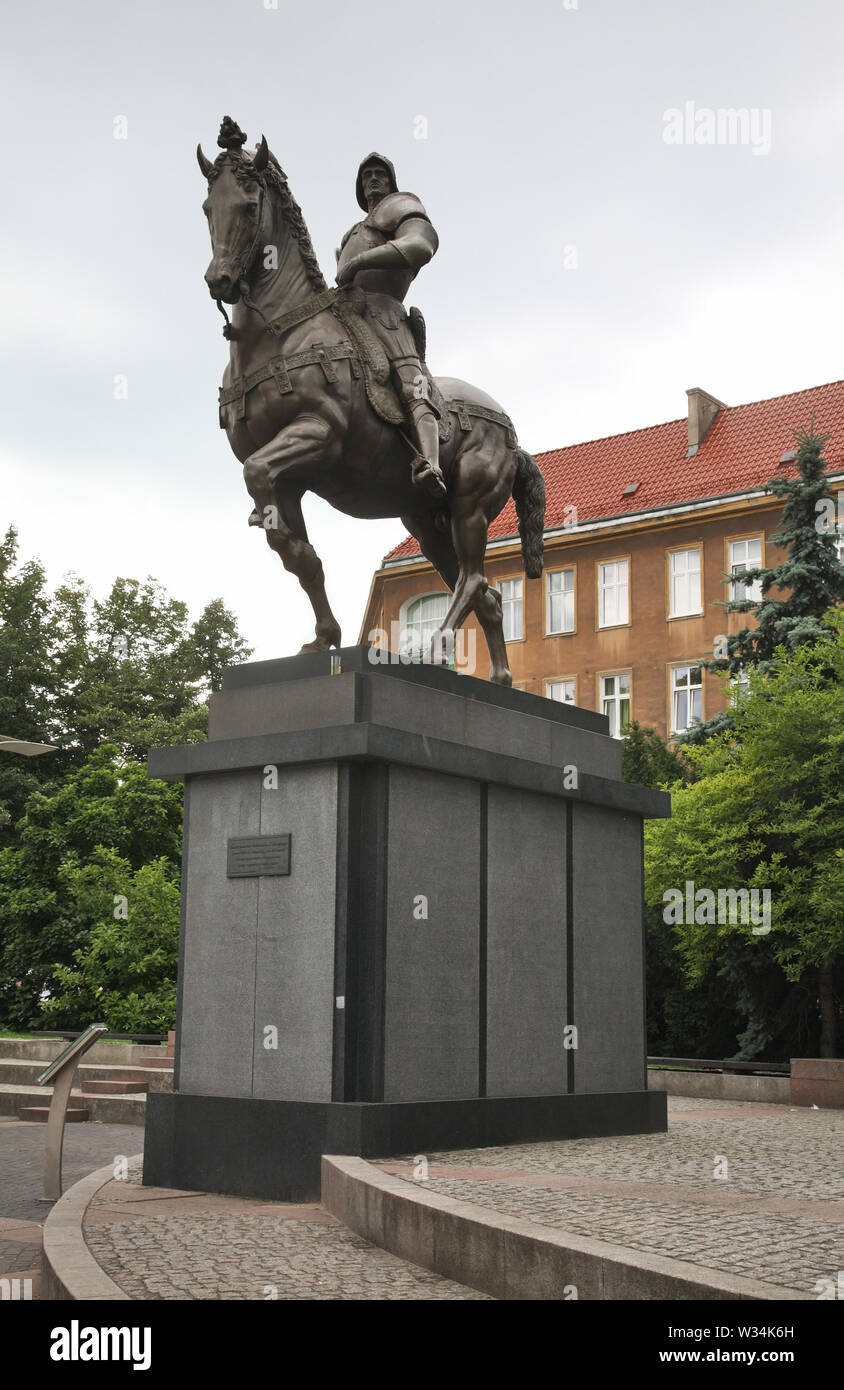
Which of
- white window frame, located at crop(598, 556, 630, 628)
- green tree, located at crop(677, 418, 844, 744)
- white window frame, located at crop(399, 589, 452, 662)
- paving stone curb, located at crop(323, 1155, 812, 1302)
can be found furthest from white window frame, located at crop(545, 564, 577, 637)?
paving stone curb, located at crop(323, 1155, 812, 1302)

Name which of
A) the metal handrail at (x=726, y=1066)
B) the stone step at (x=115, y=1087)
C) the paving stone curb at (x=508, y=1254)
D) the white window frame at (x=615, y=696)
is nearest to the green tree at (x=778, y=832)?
the metal handrail at (x=726, y=1066)

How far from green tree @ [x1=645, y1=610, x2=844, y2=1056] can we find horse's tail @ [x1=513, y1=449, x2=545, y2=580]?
8132 mm

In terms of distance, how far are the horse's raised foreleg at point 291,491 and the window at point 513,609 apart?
1524 inches

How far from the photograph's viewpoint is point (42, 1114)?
18.6m

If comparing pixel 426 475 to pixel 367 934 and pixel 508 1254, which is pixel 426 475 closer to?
pixel 367 934

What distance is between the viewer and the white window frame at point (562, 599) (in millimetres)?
48656

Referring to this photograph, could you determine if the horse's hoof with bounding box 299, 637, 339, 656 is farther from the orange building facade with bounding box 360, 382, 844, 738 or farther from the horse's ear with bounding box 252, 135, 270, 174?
the orange building facade with bounding box 360, 382, 844, 738

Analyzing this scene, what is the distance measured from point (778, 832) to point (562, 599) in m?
28.0

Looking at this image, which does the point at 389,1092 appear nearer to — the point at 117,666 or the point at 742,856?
the point at 742,856

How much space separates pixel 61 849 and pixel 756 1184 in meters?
28.8

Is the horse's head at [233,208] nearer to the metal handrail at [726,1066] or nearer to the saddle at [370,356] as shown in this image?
the saddle at [370,356]

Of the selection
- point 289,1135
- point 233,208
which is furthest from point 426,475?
point 289,1135

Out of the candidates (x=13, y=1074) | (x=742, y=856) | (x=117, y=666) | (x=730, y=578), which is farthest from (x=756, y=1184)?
(x=117, y=666)

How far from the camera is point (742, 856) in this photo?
22.0 meters
